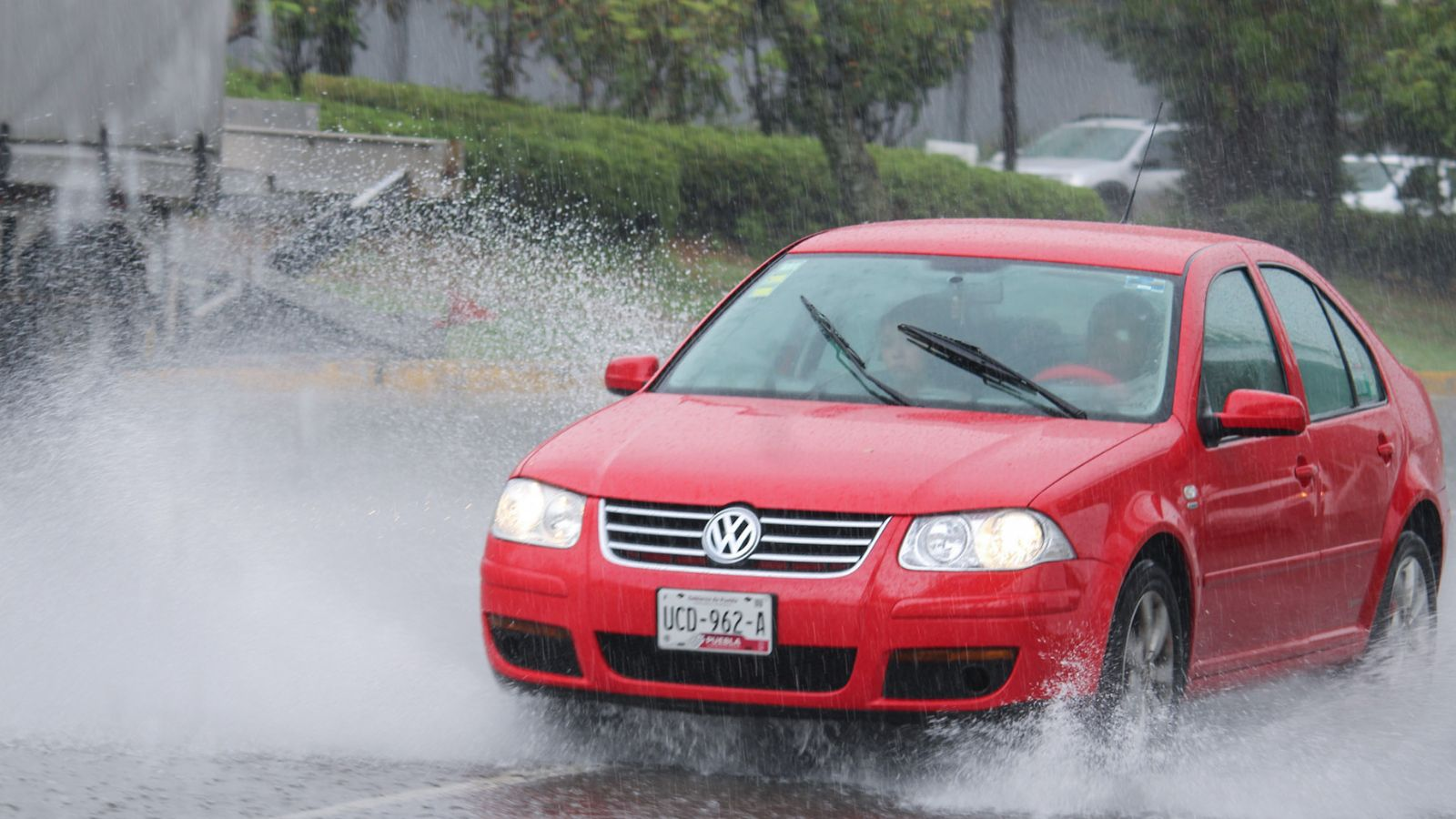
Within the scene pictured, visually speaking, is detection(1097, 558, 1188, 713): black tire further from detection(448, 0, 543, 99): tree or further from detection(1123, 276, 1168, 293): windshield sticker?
detection(448, 0, 543, 99): tree

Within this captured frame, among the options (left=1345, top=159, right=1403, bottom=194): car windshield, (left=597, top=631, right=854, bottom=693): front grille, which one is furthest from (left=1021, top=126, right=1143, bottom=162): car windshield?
(left=597, top=631, right=854, bottom=693): front grille

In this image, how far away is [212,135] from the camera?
1347 centimetres

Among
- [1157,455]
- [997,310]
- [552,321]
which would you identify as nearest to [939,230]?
[997,310]

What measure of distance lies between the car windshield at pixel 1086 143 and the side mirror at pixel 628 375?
25.0 meters

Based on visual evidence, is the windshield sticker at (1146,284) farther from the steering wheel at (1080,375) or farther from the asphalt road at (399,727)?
the asphalt road at (399,727)

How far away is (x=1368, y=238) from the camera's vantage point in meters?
26.4

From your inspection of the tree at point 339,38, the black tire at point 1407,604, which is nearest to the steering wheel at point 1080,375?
the black tire at point 1407,604

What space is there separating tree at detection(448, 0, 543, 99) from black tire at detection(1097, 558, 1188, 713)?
16.1 meters

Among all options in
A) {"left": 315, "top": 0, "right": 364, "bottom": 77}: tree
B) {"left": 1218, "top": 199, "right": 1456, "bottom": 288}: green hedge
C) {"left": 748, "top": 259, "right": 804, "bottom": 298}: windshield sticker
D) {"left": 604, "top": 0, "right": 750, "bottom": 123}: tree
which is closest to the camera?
{"left": 748, "top": 259, "right": 804, "bottom": 298}: windshield sticker

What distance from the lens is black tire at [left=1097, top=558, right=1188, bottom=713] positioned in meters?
5.37

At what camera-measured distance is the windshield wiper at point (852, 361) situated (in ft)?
20.1

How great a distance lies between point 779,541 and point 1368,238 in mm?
22449

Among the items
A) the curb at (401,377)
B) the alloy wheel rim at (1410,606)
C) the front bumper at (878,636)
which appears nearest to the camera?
the front bumper at (878,636)

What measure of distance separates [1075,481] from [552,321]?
12177mm
